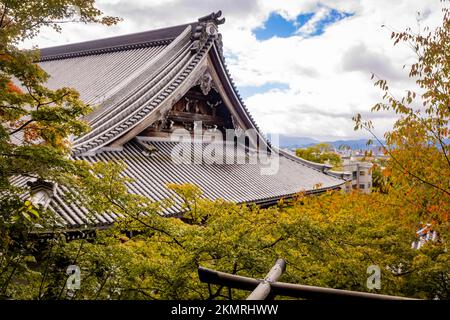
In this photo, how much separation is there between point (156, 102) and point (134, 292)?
7.72 meters

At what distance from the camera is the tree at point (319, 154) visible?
38656 millimetres

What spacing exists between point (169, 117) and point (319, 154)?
30.4 metres

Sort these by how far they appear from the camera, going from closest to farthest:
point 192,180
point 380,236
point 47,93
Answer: point 47,93
point 380,236
point 192,180

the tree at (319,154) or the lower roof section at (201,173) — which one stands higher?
the tree at (319,154)

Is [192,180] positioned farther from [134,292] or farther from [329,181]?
[329,181]

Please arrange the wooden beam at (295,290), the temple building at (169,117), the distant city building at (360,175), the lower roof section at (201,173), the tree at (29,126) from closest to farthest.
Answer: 1. the wooden beam at (295,290)
2. the tree at (29,126)
3. the lower roof section at (201,173)
4. the temple building at (169,117)
5. the distant city building at (360,175)

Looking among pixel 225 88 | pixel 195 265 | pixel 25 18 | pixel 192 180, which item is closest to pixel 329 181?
pixel 225 88

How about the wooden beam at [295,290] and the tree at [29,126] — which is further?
the tree at [29,126]

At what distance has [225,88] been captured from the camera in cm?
1427

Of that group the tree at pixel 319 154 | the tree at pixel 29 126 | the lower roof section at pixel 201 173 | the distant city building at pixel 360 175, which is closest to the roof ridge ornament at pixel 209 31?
the lower roof section at pixel 201 173

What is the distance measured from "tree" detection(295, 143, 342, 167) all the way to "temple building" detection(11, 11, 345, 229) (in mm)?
21313

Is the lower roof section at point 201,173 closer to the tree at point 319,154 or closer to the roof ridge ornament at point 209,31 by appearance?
the roof ridge ornament at point 209,31

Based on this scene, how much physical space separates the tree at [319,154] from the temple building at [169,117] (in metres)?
21.3
